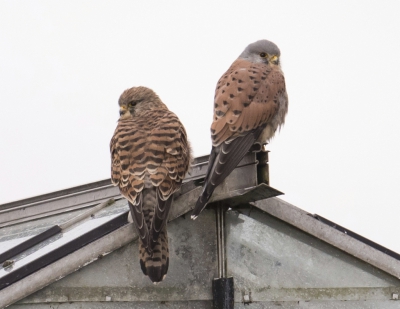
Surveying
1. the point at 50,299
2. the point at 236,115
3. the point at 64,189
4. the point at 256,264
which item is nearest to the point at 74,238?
the point at 50,299

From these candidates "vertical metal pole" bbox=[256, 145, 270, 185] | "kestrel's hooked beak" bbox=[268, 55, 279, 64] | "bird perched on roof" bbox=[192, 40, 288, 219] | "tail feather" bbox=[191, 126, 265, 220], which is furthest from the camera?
"kestrel's hooked beak" bbox=[268, 55, 279, 64]

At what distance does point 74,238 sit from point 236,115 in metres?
1.34

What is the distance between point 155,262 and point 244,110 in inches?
57.6

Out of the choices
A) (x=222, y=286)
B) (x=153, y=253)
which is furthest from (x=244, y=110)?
(x=153, y=253)

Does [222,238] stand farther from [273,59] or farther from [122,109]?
[273,59]

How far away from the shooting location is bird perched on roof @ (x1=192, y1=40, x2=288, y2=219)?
4930 mm

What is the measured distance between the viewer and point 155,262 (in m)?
4.46

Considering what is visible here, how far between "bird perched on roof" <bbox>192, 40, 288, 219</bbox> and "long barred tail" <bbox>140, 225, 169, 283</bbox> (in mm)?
256

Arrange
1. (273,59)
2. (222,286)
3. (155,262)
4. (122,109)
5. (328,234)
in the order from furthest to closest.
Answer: (273,59), (122,109), (328,234), (222,286), (155,262)

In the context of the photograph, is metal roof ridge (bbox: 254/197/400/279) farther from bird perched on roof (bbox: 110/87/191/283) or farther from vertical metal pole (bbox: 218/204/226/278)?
bird perched on roof (bbox: 110/87/191/283)

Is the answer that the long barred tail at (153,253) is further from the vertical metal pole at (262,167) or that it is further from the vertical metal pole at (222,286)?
the vertical metal pole at (262,167)

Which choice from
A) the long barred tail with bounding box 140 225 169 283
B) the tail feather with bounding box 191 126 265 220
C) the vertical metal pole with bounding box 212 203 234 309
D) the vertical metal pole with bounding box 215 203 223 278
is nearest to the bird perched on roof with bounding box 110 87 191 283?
the long barred tail with bounding box 140 225 169 283

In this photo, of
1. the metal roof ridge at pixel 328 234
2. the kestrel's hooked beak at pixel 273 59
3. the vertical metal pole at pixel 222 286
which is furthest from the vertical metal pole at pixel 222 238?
the kestrel's hooked beak at pixel 273 59

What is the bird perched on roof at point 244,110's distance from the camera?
4930mm
